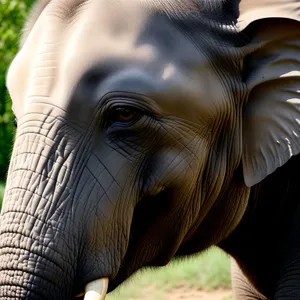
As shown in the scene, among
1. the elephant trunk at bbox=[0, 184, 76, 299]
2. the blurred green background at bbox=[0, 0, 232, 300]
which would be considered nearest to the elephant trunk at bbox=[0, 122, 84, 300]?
the elephant trunk at bbox=[0, 184, 76, 299]

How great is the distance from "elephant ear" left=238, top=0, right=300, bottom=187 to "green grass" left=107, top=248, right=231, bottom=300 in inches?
159

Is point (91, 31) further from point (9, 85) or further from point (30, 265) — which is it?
point (30, 265)

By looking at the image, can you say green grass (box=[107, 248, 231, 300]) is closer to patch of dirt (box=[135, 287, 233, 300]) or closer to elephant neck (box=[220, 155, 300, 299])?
patch of dirt (box=[135, 287, 233, 300])

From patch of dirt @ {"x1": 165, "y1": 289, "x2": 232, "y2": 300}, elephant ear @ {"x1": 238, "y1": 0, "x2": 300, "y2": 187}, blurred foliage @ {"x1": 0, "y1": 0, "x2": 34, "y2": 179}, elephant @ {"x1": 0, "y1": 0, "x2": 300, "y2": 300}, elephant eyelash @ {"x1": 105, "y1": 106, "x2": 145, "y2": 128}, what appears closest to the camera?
elephant @ {"x1": 0, "y1": 0, "x2": 300, "y2": 300}

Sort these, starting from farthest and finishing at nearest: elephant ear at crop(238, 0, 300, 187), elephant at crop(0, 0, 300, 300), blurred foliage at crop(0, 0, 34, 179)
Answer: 1. blurred foliage at crop(0, 0, 34, 179)
2. elephant ear at crop(238, 0, 300, 187)
3. elephant at crop(0, 0, 300, 300)

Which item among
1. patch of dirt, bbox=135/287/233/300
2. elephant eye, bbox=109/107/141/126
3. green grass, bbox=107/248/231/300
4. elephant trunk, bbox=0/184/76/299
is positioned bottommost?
green grass, bbox=107/248/231/300

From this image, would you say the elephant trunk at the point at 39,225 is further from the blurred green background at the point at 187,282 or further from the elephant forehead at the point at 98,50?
the blurred green background at the point at 187,282

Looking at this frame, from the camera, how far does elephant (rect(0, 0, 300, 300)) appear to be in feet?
12.1

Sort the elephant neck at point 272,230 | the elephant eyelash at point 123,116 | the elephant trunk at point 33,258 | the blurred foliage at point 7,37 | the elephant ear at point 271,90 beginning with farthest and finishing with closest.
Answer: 1. the blurred foliage at point 7,37
2. the elephant neck at point 272,230
3. the elephant ear at point 271,90
4. the elephant eyelash at point 123,116
5. the elephant trunk at point 33,258

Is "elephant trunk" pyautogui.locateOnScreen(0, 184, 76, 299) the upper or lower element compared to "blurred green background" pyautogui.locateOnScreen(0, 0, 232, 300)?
upper

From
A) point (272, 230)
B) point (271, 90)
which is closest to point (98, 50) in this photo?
point (271, 90)

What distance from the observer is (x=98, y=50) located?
388 cm

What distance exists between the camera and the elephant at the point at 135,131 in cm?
367

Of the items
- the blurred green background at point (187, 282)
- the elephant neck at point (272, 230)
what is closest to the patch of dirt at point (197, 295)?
the blurred green background at point (187, 282)
